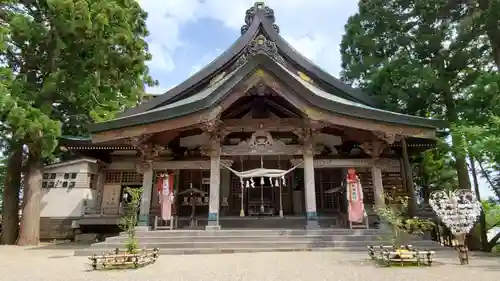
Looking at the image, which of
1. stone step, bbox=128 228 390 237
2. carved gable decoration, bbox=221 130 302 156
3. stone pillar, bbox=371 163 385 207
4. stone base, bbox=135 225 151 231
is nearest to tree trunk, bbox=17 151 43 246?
stone base, bbox=135 225 151 231

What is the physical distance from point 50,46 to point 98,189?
6733 millimetres

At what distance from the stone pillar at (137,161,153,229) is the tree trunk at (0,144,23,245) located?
22.7 feet

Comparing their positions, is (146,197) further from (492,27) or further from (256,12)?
(492,27)

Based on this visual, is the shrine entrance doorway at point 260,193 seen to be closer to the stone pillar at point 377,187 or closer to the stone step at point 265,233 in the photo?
the stone step at point 265,233

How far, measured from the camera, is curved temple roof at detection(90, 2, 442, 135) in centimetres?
1084

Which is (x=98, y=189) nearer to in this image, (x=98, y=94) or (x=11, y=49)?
(x=98, y=94)

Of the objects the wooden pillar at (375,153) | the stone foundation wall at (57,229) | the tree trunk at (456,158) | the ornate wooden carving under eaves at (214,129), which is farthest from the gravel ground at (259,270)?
the stone foundation wall at (57,229)

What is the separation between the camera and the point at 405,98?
12.7 metres

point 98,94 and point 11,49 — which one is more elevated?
point 11,49

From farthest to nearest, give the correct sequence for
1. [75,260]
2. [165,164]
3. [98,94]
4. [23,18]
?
[98,94]
[23,18]
[165,164]
[75,260]

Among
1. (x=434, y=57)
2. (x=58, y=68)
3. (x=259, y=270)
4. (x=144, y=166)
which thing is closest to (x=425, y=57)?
(x=434, y=57)

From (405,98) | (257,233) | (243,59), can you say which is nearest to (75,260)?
(257,233)

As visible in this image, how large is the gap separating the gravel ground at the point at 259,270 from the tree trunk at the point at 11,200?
7.43 m

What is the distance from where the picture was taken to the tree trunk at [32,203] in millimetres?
13695
